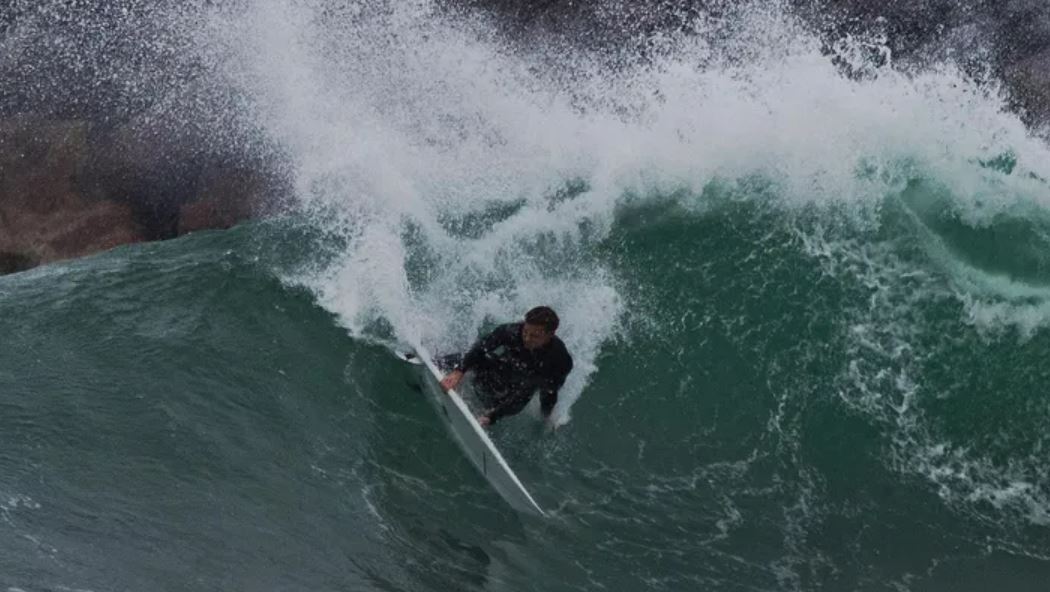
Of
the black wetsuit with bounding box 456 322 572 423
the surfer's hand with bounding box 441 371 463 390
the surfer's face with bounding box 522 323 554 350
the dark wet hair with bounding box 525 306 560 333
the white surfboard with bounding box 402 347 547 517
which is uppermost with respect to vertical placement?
Answer: the dark wet hair with bounding box 525 306 560 333

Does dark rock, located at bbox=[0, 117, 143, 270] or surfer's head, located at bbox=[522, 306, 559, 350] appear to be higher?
surfer's head, located at bbox=[522, 306, 559, 350]

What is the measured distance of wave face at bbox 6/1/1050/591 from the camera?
9805 mm

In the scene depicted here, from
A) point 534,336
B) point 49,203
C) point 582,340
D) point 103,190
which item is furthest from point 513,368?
point 49,203

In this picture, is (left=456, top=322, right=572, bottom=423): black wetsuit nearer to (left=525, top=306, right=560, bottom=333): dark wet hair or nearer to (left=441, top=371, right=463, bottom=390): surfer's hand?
(left=441, top=371, right=463, bottom=390): surfer's hand

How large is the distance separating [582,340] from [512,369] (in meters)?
1.60

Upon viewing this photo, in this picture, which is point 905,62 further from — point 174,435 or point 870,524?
point 174,435

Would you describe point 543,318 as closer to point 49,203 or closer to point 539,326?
point 539,326

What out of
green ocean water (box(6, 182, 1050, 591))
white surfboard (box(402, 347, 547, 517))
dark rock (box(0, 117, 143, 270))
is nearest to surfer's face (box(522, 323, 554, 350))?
white surfboard (box(402, 347, 547, 517))

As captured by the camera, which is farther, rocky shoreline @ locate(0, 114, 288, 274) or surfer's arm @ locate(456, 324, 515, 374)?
rocky shoreline @ locate(0, 114, 288, 274)

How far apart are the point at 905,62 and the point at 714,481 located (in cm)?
882

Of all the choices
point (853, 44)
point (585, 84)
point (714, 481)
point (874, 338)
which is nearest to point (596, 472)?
point (714, 481)

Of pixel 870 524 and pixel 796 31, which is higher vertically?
pixel 796 31

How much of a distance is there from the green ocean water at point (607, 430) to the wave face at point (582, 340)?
3 cm

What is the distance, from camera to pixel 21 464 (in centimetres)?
975
